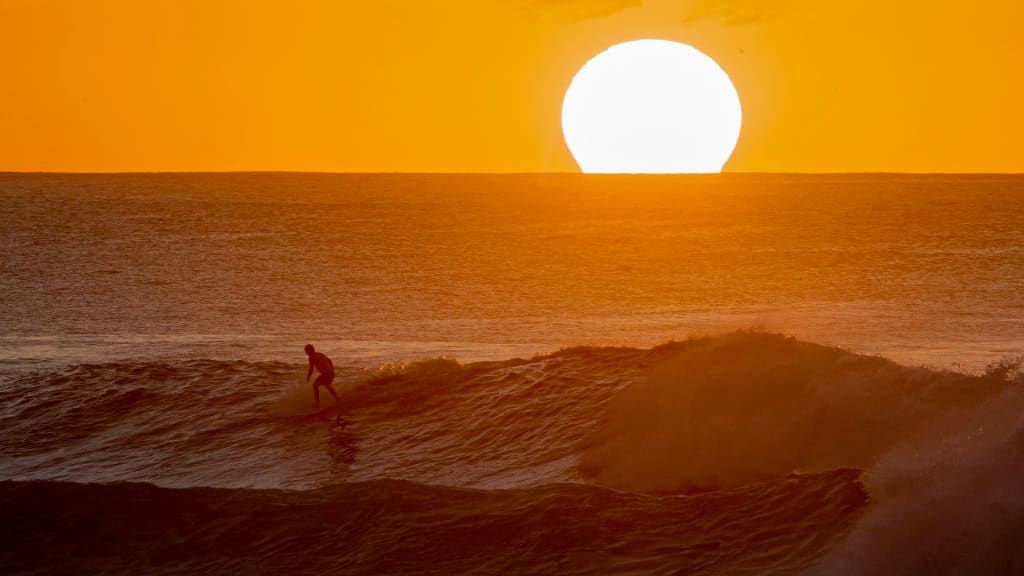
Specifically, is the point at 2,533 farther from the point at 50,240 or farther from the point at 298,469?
the point at 50,240

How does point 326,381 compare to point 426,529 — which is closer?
point 426,529

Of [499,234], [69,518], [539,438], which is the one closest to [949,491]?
[539,438]

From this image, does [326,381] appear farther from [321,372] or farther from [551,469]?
[551,469]

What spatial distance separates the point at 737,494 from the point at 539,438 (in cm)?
486

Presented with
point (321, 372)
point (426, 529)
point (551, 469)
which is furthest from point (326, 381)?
point (426, 529)

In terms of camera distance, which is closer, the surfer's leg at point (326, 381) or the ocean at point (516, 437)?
the ocean at point (516, 437)

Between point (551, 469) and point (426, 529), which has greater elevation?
point (551, 469)

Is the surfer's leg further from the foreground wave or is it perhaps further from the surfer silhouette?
the foreground wave

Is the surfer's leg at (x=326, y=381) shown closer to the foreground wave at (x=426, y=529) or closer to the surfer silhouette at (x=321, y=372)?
the surfer silhouette at (x=321, y=372)

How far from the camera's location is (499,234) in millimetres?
97562

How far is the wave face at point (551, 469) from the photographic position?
13.1 metres

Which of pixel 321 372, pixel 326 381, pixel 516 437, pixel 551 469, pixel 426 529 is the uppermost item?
pixel 321 372

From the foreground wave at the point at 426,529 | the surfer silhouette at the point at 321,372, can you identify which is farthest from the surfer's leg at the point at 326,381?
the foreground wave at the point at 426,529

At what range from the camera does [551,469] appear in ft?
58.0
